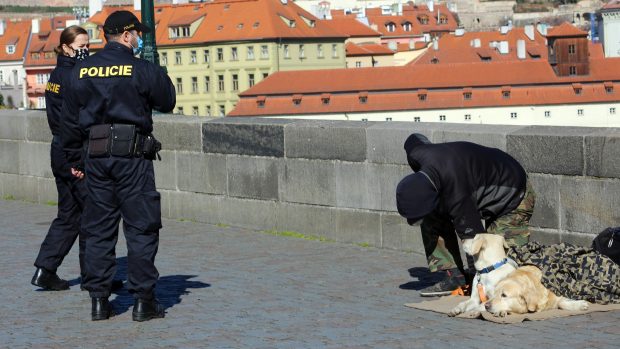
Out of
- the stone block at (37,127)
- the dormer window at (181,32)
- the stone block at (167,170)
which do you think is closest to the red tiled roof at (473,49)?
the dormer window at (181,32)

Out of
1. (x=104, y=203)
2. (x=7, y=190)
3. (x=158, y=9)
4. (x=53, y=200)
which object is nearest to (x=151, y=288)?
(x=104, y=203)

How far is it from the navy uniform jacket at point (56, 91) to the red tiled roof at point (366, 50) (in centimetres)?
12929

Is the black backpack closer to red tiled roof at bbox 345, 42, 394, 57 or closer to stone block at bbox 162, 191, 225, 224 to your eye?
stone block at bbox 162, 191, 225, 224

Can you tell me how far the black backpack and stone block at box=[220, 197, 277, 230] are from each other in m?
3.83

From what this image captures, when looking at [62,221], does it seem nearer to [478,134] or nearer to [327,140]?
[327,140]

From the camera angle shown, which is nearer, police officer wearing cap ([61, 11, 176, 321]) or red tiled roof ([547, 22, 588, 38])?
police officer wearing cap ([61, 11, 176, 321])

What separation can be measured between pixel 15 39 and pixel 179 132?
128m

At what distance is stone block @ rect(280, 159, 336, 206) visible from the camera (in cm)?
1112

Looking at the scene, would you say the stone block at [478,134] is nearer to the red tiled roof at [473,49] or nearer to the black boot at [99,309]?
the black boot at [99,309]

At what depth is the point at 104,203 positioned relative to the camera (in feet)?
26.5

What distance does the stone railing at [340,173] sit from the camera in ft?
29.9

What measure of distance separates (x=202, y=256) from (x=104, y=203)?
262 cm

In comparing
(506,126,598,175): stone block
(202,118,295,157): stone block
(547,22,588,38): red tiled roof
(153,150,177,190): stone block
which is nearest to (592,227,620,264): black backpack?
(506,126,598,175): stone block

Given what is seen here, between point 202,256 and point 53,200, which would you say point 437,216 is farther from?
point 53,200
